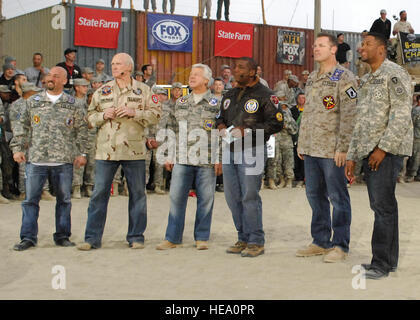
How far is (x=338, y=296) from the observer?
4.36m

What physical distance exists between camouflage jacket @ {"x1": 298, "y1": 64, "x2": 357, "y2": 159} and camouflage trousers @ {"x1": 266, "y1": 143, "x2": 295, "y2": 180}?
20.1 feet

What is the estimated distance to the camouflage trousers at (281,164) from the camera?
11836mm

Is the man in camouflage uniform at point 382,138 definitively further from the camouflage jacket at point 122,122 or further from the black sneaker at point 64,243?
the black sneaker at point 64,243

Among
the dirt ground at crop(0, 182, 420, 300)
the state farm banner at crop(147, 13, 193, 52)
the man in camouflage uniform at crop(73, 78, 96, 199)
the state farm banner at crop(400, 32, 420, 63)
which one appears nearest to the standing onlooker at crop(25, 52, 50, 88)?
the man in camouflage uniform at crop(73, 78, 96, 199)

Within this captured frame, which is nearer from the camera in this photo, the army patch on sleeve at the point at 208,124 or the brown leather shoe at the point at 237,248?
the brown leather shoe at the point at 237,248

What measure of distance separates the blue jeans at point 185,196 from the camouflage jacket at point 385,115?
1.75 m

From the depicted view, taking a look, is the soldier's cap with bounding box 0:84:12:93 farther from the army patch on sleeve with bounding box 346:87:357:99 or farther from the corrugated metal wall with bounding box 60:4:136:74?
the corrugated metal wall with bounding box 60:4:136:74

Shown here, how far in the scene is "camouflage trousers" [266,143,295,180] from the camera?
38.8 feet

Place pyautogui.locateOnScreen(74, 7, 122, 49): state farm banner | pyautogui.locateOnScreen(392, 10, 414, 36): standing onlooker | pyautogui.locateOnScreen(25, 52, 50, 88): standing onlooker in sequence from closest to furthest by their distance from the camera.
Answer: pyautogui.locateOnScreen(25, 52, 50, 88): standing onlooker
pyautogui.locateOnScreen(74, 7, 122, 49): state farm banner
pyautogui.locateOnScreen(392, 10, 414, 36): standing onlooker

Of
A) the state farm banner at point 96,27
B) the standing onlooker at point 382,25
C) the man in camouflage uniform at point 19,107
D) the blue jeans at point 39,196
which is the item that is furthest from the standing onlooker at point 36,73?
the standing onlooker at point 382,25

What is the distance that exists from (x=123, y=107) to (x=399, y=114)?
2.64 meters

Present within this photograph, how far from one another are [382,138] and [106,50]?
46.7 feet
